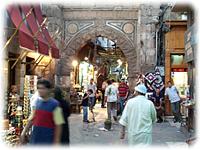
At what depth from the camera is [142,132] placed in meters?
6.71

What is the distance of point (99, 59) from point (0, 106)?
26.1m

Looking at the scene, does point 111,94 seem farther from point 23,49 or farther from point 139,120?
point 139,120

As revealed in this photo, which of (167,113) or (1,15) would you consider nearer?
(1,15)

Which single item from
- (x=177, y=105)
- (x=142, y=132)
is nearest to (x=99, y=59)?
(x=177, y=105)

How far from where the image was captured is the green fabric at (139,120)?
6.72 meters

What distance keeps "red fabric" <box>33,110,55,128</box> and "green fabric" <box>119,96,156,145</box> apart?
56.5 inches

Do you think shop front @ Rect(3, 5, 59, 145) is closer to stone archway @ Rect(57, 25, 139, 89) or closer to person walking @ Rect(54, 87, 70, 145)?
person walking @ Rect(54, 87, 70, 145)

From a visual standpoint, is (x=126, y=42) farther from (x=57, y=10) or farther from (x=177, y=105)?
(x=177, y=105)

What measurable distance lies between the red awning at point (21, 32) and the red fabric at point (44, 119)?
4.38 m

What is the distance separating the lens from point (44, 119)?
5.98 metres

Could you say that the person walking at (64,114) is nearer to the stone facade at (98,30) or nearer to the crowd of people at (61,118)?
the crowd of people at (61,118)

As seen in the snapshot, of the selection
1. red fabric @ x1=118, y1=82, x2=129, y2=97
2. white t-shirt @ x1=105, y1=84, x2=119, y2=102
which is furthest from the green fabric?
red fabric @ x1=118, y1=82, x2=129, y2=97

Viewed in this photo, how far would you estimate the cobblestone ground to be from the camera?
440 inches

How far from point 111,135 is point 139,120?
6.10 m
